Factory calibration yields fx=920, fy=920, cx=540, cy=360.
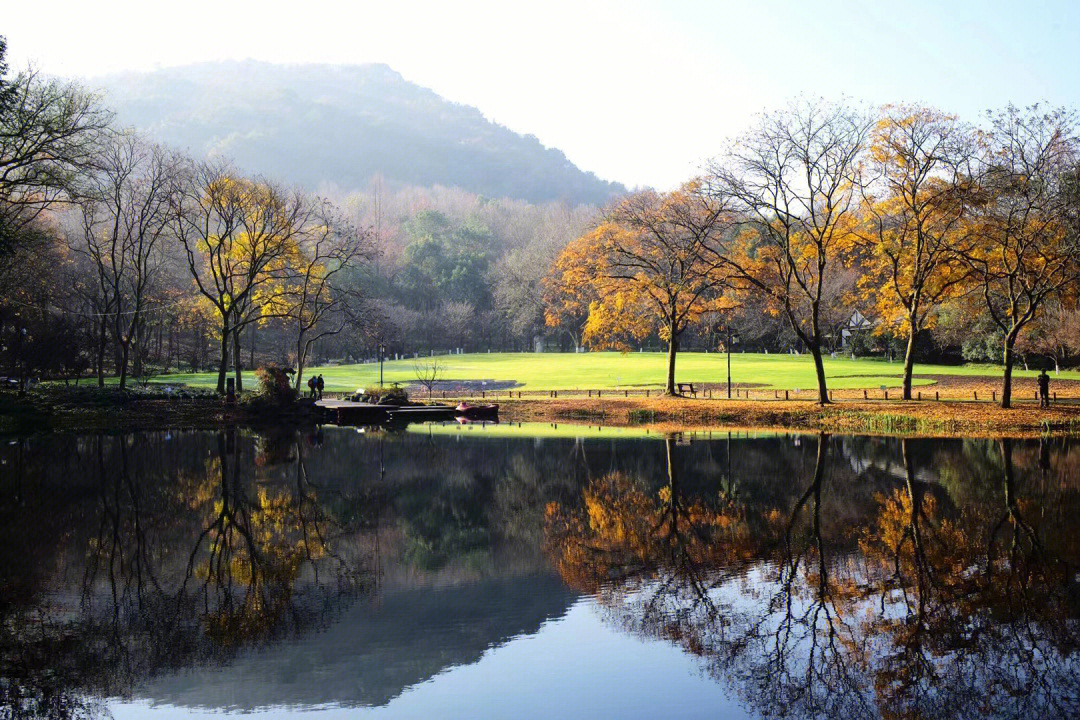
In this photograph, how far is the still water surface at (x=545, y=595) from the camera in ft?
32.0

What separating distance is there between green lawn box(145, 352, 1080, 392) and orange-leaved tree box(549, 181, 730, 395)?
617 cm

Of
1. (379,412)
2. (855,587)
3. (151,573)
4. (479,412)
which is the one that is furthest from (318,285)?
(855,587)

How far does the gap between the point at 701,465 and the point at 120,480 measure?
16.2m

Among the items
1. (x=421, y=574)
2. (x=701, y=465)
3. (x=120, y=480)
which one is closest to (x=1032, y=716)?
Answer: (x=421, y=574)

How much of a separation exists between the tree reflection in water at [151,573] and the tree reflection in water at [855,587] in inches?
177

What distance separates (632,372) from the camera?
227 feet

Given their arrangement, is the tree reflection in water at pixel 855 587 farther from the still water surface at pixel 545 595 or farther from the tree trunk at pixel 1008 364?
the tree trunk at pixel 1008 364

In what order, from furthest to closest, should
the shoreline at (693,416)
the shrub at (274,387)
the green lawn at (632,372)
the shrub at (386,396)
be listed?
the green lawn at (632,372)
the shrub at (386,396)
the shrub at (274,387)
the shoreline at (693,416)

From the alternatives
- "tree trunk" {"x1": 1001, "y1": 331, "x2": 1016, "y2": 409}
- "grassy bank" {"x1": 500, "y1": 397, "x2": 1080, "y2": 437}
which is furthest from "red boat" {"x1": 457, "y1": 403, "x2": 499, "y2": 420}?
"tree trunk" {"x1": 1001, "y1": 331, "x2": 1016, "y2": 409}

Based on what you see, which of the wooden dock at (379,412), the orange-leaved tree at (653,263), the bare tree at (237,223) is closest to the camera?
the wooden dock at (379,412)

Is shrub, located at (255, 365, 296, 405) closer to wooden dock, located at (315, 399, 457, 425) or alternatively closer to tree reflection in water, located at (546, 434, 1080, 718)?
wooden dock, located at (315, 399, 457, 425)

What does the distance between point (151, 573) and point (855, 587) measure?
419 inches

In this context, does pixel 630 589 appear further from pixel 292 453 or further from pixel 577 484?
pixel 292 453

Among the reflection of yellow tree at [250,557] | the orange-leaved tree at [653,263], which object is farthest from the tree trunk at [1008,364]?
the reflection of yellow tree at [250,557]
